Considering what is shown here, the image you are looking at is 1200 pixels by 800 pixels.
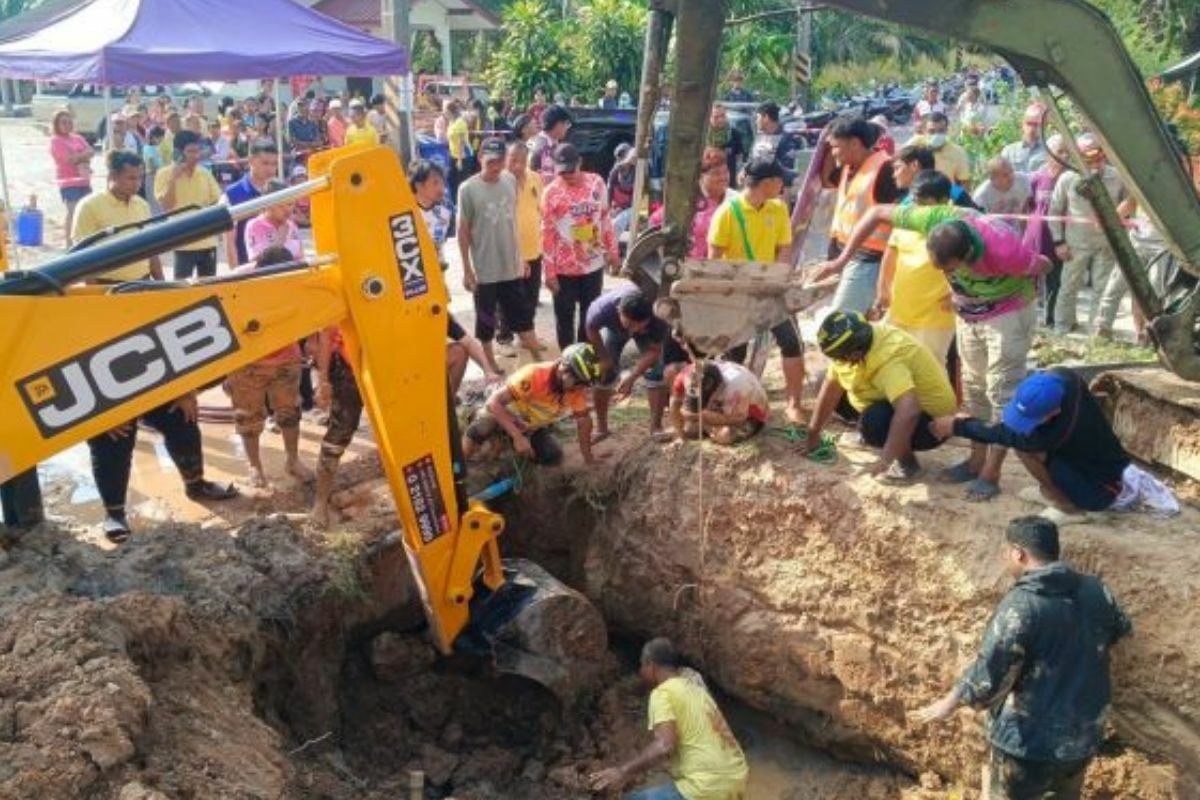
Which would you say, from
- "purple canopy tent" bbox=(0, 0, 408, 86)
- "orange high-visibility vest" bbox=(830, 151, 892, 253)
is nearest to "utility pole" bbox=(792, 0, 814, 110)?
"purple canopy tent" bbox=(0, 0, 408, 86)

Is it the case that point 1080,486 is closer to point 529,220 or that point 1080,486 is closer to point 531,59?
point 529,220

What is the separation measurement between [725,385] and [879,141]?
2.39 metres

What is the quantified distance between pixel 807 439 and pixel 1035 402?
5.29 feet

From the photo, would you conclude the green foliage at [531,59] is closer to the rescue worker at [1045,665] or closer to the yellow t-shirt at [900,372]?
the yellow t-shirt at [900,372]

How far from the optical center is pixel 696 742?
5.47m

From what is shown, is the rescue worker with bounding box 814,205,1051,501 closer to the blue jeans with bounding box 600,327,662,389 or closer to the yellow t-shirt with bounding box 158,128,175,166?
the blue jeans with bounding box 600,327,662,389

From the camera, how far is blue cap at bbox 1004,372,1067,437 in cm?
552

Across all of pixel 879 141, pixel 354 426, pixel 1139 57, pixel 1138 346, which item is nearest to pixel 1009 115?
pixel 1139 57

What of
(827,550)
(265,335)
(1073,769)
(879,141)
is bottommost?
(1073,769)

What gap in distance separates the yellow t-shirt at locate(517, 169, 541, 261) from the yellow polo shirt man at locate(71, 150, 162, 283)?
2838 millimetres

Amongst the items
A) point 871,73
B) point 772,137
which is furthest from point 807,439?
point 871,73

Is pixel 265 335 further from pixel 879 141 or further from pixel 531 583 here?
pixel 879 141

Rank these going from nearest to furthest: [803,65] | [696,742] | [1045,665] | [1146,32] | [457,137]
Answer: [1045,665] < [696,742] < [457,137] < [1146,32] < [803,65]

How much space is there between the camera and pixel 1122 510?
19.5 ft
